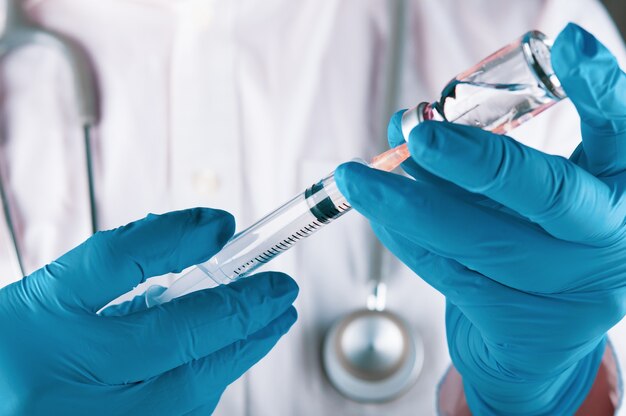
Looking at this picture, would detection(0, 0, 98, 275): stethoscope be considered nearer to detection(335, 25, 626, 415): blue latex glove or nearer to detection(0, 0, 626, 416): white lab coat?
detection(0, 0, 626, 416): white lab coat

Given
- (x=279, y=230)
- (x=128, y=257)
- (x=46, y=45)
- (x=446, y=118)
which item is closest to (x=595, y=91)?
(x=446, y=118)

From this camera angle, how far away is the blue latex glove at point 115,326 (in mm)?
579

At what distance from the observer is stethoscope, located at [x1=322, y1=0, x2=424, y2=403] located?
30.7 inches

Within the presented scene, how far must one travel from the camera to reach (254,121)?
0.85 meters

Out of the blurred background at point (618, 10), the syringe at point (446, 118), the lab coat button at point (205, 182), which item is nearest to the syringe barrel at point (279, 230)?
the syringe at point (446, 118)

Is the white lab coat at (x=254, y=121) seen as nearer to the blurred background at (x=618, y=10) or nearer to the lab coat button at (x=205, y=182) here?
the lab coat button at (x=205, y=182)

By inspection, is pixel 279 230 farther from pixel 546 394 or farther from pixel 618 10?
pixel 618 10

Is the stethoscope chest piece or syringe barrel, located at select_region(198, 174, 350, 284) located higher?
syringe barrel, located at select_region(198, 174, 350, 284)

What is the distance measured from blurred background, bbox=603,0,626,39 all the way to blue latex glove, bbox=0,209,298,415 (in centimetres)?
76

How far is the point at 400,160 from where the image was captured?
58 cm

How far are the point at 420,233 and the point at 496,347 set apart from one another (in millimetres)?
158

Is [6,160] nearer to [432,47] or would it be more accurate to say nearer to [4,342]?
[4,342]

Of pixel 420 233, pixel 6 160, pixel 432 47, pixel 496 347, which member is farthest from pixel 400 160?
pixel 6 160

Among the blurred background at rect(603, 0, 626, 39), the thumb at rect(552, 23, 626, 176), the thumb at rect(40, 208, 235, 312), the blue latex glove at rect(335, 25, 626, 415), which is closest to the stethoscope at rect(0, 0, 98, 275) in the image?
the thumb at rect(40, 208, 235, 312)
